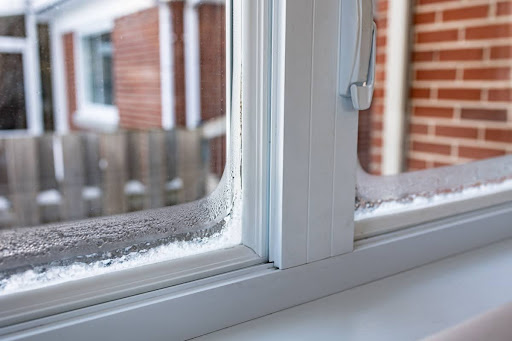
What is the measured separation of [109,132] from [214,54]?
3.37m

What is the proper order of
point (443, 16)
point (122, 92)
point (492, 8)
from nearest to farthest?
1. point (492, 8)
2. point (443, 16)
3. point (122, 92)

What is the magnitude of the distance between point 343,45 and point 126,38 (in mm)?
3946

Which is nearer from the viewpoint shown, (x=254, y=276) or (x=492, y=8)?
(x=254, y=276)

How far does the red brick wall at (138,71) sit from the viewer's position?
4035 millimetres

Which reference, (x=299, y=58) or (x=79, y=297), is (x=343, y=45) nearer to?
(x=299, y=58)

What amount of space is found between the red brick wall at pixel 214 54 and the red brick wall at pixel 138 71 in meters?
3.52

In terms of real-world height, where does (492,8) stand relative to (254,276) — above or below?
above

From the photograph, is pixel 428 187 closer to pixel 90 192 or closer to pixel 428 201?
pixel 428 201

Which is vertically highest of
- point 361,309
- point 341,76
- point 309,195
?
point 341,76

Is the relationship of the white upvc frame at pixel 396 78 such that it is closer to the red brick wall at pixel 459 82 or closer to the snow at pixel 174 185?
the red brick wall at pixel 459 82

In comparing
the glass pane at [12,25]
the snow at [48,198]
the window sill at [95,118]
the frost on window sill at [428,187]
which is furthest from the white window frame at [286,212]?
the window sill at [95,118]

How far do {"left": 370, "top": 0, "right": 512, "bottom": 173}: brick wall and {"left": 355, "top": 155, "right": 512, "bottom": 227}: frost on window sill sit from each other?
379mm

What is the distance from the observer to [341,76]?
58cm

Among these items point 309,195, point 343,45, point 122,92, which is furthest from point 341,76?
point 122,92
